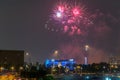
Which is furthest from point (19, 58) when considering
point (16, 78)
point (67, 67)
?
point (16, 78)

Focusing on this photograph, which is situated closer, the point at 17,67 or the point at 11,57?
the point at 17,67

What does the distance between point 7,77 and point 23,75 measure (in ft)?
13.0

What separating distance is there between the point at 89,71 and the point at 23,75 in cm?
11435

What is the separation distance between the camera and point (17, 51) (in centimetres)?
16438

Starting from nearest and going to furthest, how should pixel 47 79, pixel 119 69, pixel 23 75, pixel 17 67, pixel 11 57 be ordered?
pixel 47 79 < pixel 23 75 < pixel 17 67 < pixel 11 57 < pixel 119 69

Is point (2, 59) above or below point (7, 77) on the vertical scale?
above

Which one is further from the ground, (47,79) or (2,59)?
(2,59)

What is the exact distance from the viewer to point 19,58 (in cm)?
16200

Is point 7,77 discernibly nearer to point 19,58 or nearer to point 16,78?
point 16,78

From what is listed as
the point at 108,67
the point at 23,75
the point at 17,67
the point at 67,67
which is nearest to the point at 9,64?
the point at 17,67

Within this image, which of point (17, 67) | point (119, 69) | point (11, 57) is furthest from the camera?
point (119, 69)

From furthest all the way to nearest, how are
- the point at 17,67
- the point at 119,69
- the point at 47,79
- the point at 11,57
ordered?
the point at 119,69 < the point at 11,57 < the point at 17,67 < the point at 47,79

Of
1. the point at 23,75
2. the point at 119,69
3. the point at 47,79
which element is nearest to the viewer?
the point at 47,79

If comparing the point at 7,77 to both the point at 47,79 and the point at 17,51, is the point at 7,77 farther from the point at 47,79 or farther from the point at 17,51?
the point at 17,51
